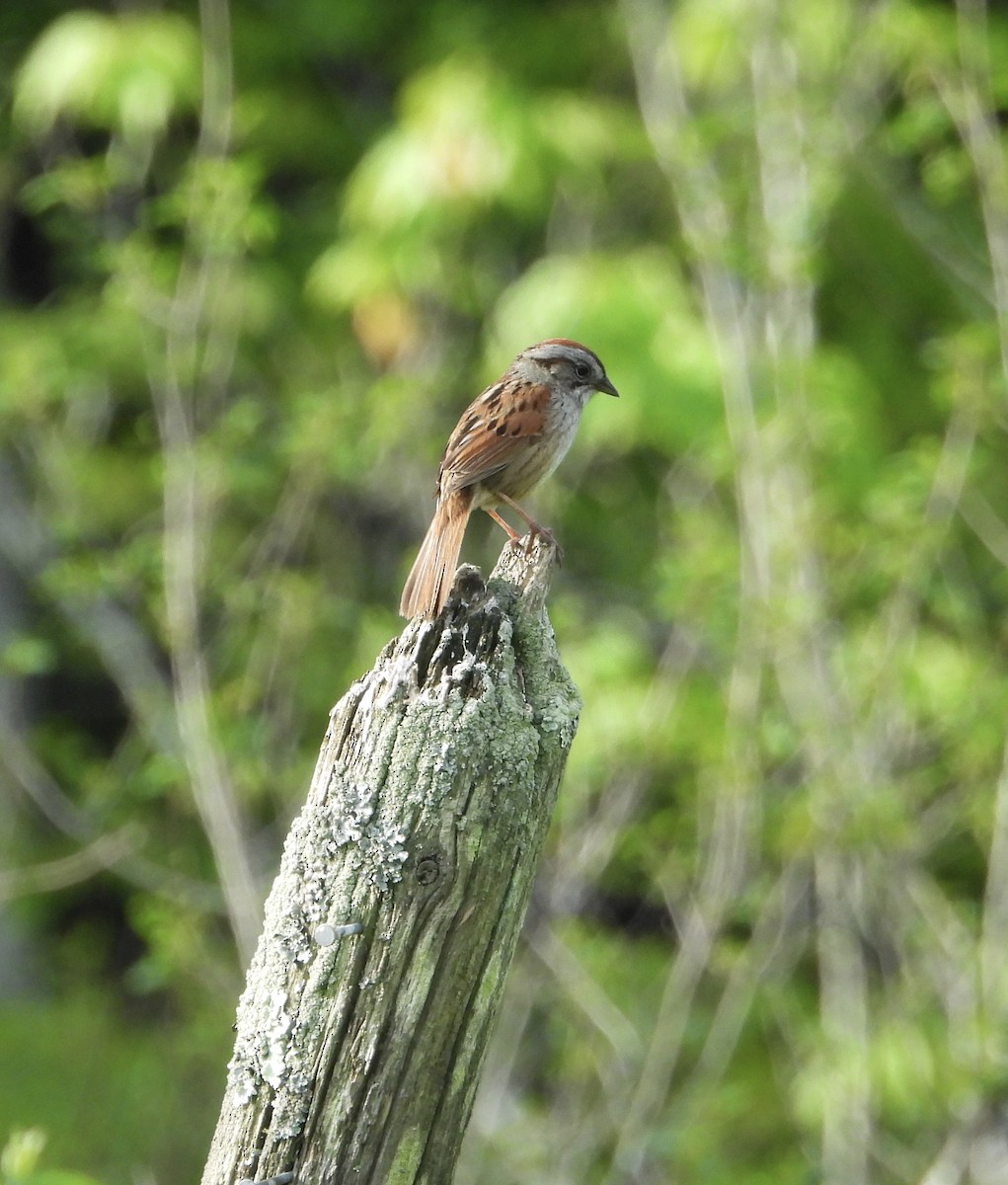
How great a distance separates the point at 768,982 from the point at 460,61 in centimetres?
500

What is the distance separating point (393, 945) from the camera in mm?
2035

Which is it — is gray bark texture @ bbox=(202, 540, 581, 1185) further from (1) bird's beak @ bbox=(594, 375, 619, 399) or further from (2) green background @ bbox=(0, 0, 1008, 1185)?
(1) bird's beak @ bbox=(594, 375, 619, 399)

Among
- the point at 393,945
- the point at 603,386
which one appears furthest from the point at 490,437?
the point at 393,945

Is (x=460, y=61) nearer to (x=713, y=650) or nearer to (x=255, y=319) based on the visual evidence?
(x=255, y=319)

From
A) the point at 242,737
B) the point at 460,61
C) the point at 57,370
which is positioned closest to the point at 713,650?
the point at 242,737

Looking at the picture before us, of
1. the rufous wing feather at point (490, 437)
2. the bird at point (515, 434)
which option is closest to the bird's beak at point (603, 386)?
the bird at point (515, 434)

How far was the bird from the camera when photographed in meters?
3.86

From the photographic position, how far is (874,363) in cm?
860

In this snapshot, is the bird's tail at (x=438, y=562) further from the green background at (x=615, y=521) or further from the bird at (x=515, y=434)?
the green background at (x=615, y=521)

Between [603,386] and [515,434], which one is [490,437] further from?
[603,386]

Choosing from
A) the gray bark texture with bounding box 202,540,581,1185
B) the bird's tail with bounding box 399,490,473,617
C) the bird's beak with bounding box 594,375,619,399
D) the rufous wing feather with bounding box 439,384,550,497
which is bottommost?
the gray bark texture with bounding box 202,540,581,1185

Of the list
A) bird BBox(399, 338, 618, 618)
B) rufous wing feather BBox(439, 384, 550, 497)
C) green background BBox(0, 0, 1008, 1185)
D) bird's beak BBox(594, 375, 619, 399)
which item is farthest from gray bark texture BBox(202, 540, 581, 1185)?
bird's beak BBox(594, 375, 619, 399)

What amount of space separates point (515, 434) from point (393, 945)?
2.18m

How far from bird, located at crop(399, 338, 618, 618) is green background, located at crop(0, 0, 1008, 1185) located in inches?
38.1
